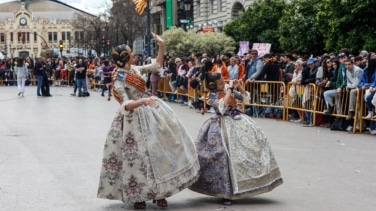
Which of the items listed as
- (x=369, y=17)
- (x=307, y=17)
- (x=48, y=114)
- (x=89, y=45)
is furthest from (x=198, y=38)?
(x=89, y=45)

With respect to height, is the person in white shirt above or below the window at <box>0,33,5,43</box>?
below

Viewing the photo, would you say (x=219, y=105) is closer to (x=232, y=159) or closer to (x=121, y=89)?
(x=232, y=159)

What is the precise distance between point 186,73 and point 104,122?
25.5 ft

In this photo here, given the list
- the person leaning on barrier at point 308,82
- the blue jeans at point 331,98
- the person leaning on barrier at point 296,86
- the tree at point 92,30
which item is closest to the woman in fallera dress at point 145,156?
the blue jeans at point 331,98

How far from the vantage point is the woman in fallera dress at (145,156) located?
26.2 feet

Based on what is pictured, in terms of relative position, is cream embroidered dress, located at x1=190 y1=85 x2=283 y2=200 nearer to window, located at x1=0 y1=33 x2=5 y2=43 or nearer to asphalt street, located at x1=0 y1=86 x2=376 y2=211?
asphalt street, located at x1=0 y1=86 x2=376 y2=211

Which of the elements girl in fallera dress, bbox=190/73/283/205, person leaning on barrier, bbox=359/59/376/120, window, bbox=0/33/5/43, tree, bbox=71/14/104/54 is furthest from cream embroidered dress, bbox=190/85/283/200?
window, bbox=0/33/5/43

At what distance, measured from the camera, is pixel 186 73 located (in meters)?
26.4

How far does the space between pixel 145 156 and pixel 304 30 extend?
2408 cm

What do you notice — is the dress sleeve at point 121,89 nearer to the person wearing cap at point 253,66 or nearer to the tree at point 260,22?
the person wearing cap at point 253,66

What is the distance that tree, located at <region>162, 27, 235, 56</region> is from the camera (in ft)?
127

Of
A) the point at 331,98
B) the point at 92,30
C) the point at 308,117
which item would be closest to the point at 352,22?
the point at 308,117

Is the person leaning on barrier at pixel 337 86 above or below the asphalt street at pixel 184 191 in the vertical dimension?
above

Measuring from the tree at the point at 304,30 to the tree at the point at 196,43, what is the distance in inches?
249
